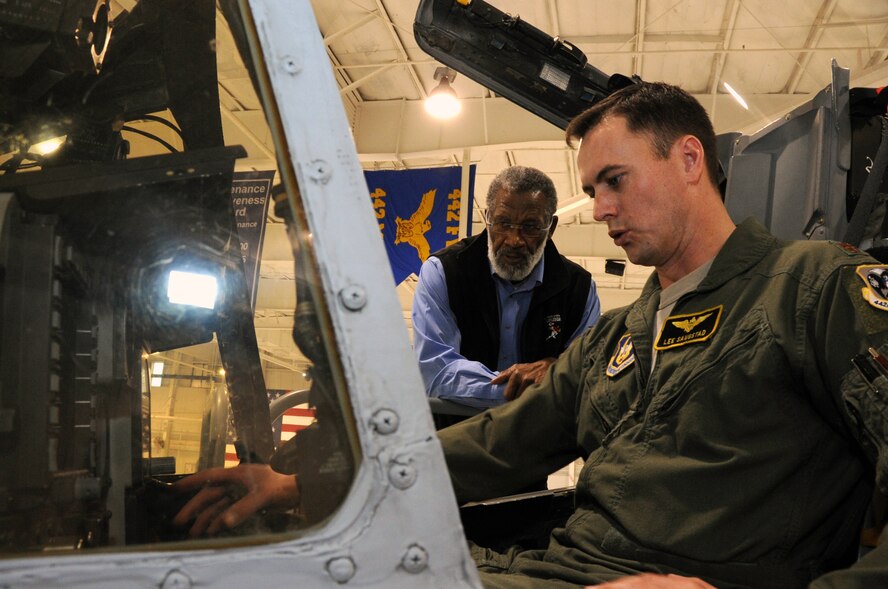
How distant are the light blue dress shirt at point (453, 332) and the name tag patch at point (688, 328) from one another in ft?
3.17

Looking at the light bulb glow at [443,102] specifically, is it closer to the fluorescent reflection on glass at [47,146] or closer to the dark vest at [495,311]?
the dark vest at [495,311]

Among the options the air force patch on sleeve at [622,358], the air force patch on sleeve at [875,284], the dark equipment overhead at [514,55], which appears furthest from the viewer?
the dark equipment overhead at [514,55]

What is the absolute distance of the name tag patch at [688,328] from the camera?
119cm

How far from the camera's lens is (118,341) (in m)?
0.92

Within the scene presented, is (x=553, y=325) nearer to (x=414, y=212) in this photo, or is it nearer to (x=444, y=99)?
(x=414, y=212)

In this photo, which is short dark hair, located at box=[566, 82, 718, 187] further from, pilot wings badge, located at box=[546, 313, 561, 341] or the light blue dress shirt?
pilot wings badge, located at box=[546, 313, 561, 341]

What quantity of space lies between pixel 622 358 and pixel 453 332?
1.21 m

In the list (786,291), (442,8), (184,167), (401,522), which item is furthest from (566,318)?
(401,522)

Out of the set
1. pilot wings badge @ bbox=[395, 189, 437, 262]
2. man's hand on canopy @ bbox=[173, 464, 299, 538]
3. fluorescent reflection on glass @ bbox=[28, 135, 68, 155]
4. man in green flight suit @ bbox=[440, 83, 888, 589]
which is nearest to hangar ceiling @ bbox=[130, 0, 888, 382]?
pilot wings badge @ bbox=[395, 189, 437, 262]

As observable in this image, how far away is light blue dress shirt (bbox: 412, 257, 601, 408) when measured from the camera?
223 cm

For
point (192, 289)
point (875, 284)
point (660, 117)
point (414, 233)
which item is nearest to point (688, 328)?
point (875, 284)

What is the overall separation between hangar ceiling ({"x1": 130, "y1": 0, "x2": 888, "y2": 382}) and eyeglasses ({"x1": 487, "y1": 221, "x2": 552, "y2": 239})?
3.53 meters

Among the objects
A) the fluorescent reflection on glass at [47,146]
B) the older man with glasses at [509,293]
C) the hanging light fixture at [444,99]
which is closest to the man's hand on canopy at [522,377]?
the older man with glasses at [509,293]

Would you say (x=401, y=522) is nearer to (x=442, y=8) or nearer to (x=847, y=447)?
(x=847, y=447)
